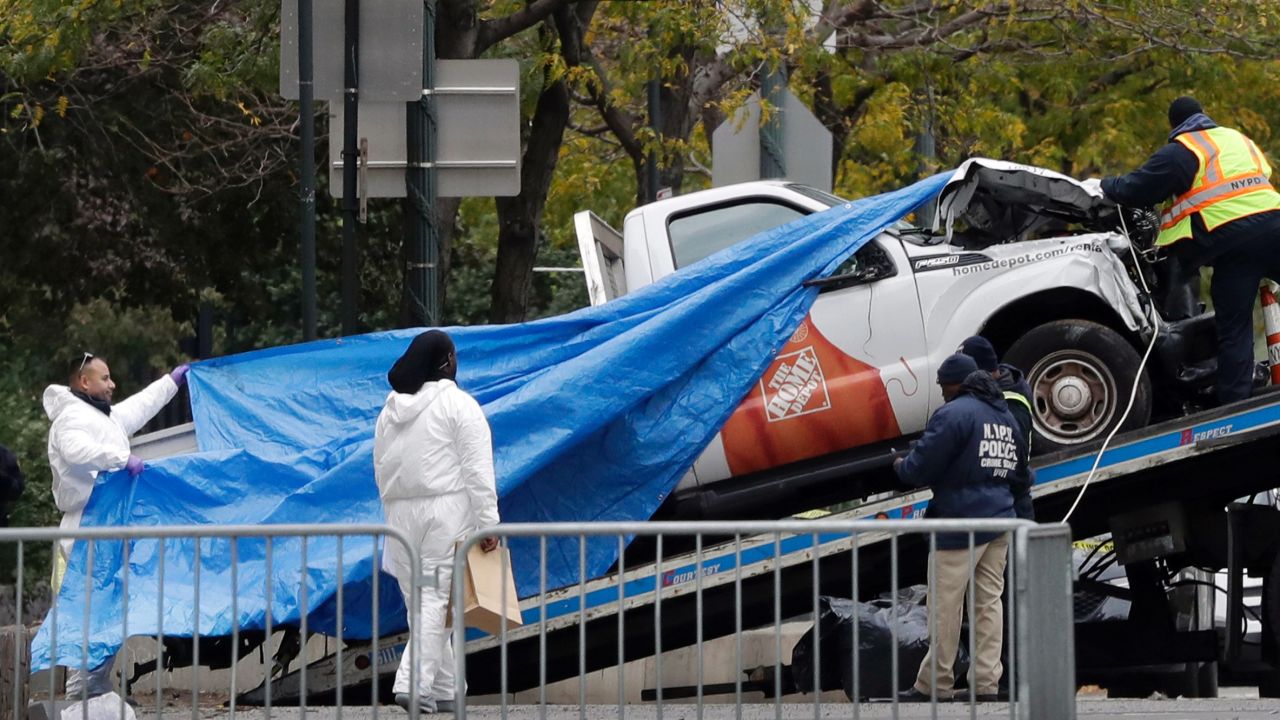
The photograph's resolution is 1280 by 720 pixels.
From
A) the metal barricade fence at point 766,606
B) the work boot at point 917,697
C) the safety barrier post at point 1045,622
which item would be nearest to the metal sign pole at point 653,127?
the metal barricade fence at point 766,606

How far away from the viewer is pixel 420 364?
27.2 feet

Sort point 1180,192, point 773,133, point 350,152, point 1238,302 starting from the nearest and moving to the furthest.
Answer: point 1238,302 < point 1180,192 < point 350,152 < point 773,133

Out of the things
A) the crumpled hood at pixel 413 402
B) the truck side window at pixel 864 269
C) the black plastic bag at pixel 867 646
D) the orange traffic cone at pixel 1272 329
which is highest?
the truck side window at pixel 864 269

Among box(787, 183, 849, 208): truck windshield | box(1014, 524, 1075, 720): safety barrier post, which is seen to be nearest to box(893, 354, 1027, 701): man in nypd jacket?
box(787, 183, 849, 208): truck windshield

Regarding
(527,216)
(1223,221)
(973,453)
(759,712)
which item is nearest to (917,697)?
(759,712)

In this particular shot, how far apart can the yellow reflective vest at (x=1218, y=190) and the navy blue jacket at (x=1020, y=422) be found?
3.57 ft

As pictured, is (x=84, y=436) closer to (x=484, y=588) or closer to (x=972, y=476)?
(x=484, y=588)

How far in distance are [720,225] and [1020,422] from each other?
200 cm

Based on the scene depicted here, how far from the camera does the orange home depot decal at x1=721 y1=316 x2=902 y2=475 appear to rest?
927 centimetres

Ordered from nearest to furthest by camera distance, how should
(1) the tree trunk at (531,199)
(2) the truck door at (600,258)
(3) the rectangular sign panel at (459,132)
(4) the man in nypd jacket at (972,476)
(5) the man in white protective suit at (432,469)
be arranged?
(5) the man in white protective suit at (432,469)
(4) the man in nypd jacket at (972,476)
(2) the truck door at (600,258)
(3) the rectangular sign panel at (459,132)
(1) the tree trunk at (531,199)

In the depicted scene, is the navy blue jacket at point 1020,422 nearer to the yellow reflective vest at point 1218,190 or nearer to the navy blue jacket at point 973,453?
the navy blue jacket at point 973,453

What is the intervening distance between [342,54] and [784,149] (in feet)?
15.1

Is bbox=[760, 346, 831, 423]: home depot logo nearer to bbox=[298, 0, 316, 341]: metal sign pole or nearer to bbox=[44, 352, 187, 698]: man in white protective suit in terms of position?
bbox=[44, 352, 187, 698]: man in white protective suit

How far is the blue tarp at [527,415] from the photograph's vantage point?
8836 mm
